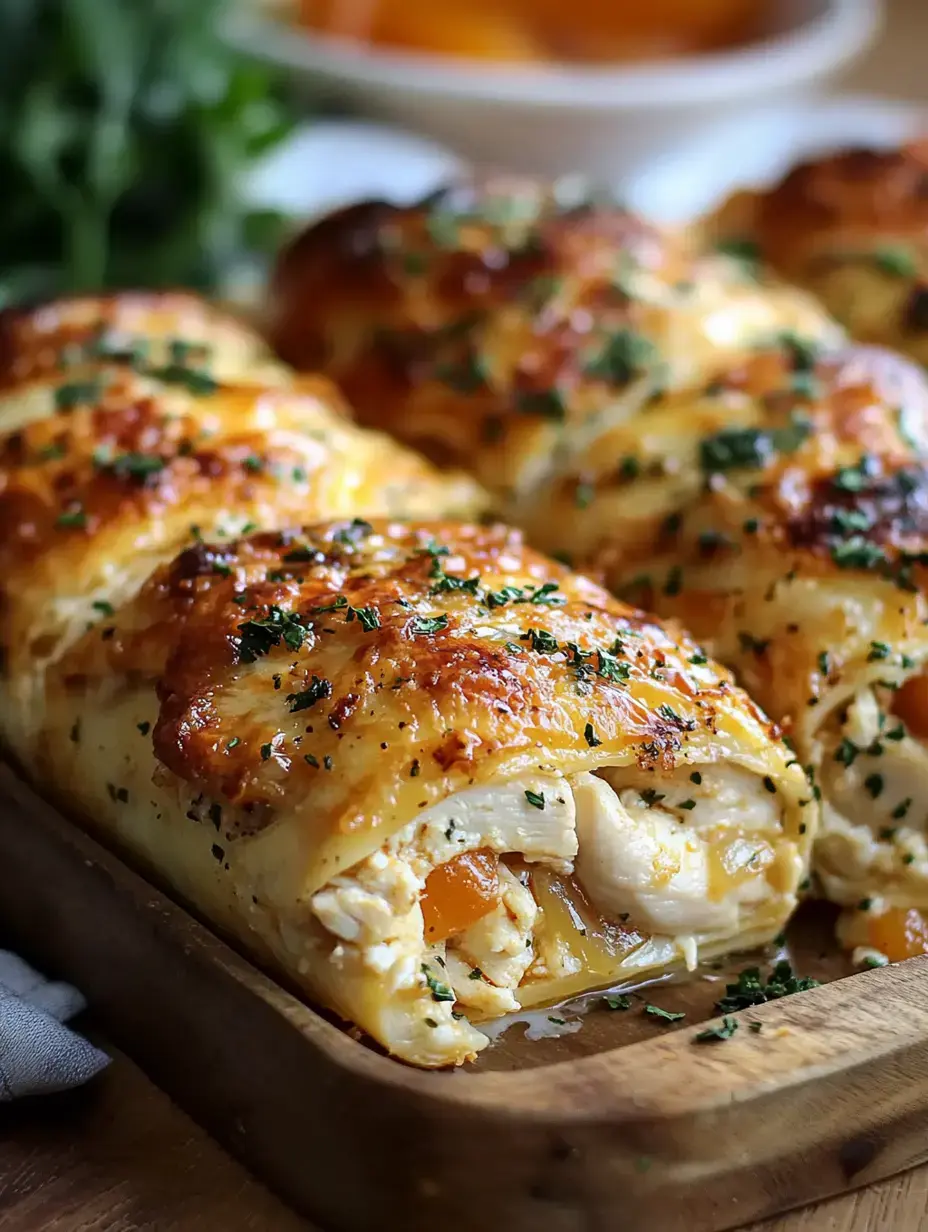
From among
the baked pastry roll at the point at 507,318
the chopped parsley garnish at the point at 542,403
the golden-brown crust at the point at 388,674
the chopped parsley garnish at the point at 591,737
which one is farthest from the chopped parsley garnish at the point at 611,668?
the chopped parsley garnish at the point at 542,403

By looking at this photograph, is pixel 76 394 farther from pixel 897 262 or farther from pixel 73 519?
pixel 897 262

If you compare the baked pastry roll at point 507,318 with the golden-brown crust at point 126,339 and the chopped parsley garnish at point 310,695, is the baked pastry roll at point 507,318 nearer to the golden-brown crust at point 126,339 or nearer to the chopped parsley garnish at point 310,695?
the golden-brown crust at point 126,339

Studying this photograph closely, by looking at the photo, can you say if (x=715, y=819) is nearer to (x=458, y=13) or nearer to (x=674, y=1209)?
(x=674, y=1209)

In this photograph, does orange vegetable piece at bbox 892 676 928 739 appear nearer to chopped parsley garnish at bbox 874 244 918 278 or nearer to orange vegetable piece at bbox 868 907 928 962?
orange vegetable piece at bbox 868 907 928 962

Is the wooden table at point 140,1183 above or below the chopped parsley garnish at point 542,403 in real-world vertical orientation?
below

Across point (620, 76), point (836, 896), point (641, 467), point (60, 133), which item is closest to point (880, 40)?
point (620, 76)

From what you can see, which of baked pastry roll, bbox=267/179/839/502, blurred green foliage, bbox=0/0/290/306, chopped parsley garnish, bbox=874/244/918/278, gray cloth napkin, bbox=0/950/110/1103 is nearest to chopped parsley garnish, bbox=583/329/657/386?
baked pastry roll, bbox=267/179/839/502

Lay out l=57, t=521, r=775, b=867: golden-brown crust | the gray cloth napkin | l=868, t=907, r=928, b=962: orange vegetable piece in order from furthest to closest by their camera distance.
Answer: l=868, t=907, r=928, b=962: orange vegetable piece
the gray cloth napkin
l=57, t=521, r=775, b=867: golden-brown crust
